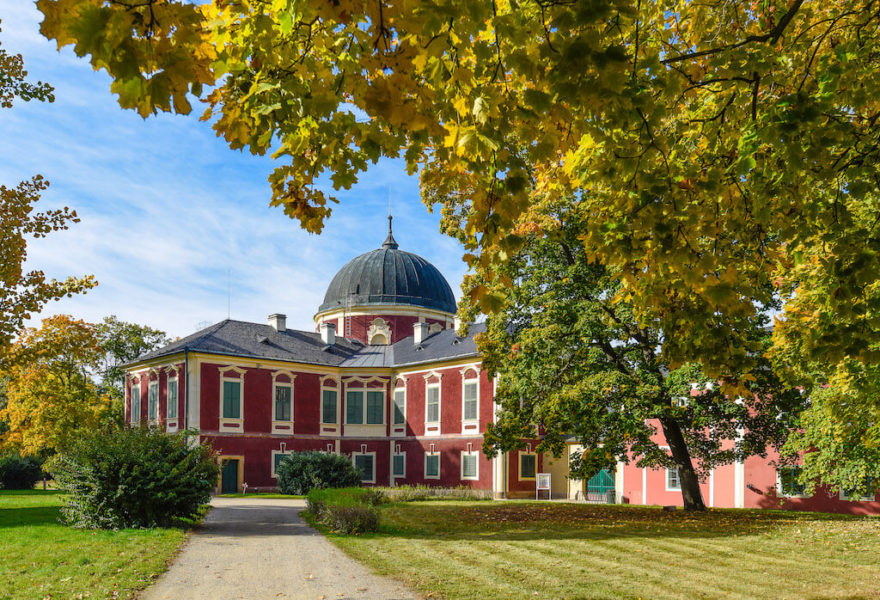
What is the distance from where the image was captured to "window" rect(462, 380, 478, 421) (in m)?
37.8

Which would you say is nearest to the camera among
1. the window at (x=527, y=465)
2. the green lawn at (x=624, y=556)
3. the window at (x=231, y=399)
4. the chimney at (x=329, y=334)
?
the green lawn at (x=624, y=556)

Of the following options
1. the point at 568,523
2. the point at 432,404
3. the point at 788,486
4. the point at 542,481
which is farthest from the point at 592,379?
the point at 432,404

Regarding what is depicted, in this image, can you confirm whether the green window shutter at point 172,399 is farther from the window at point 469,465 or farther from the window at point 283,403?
the window at point 469,465

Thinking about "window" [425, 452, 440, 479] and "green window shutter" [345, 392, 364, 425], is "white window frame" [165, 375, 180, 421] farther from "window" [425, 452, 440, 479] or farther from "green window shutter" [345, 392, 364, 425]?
"window" [425, 452, 440, 479]

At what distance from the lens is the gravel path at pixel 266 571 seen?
9.65m

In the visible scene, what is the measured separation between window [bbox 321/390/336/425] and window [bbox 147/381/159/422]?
8.80 metres

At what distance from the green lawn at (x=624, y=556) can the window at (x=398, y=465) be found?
768 inches

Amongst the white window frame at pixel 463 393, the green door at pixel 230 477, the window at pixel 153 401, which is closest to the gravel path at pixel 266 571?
the green door at pixel 230 477

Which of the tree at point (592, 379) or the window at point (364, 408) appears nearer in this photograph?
the tree at point (592, 379)

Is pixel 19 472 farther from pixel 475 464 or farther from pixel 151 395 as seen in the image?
pixel 475 464

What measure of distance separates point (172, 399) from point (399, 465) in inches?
500

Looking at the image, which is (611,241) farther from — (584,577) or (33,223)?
(33,223)

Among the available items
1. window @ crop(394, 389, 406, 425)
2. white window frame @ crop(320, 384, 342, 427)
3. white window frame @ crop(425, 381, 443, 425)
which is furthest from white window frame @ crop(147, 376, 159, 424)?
white window frame @ crop(425, 381, 443, 425)

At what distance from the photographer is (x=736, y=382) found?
8.23 metres
